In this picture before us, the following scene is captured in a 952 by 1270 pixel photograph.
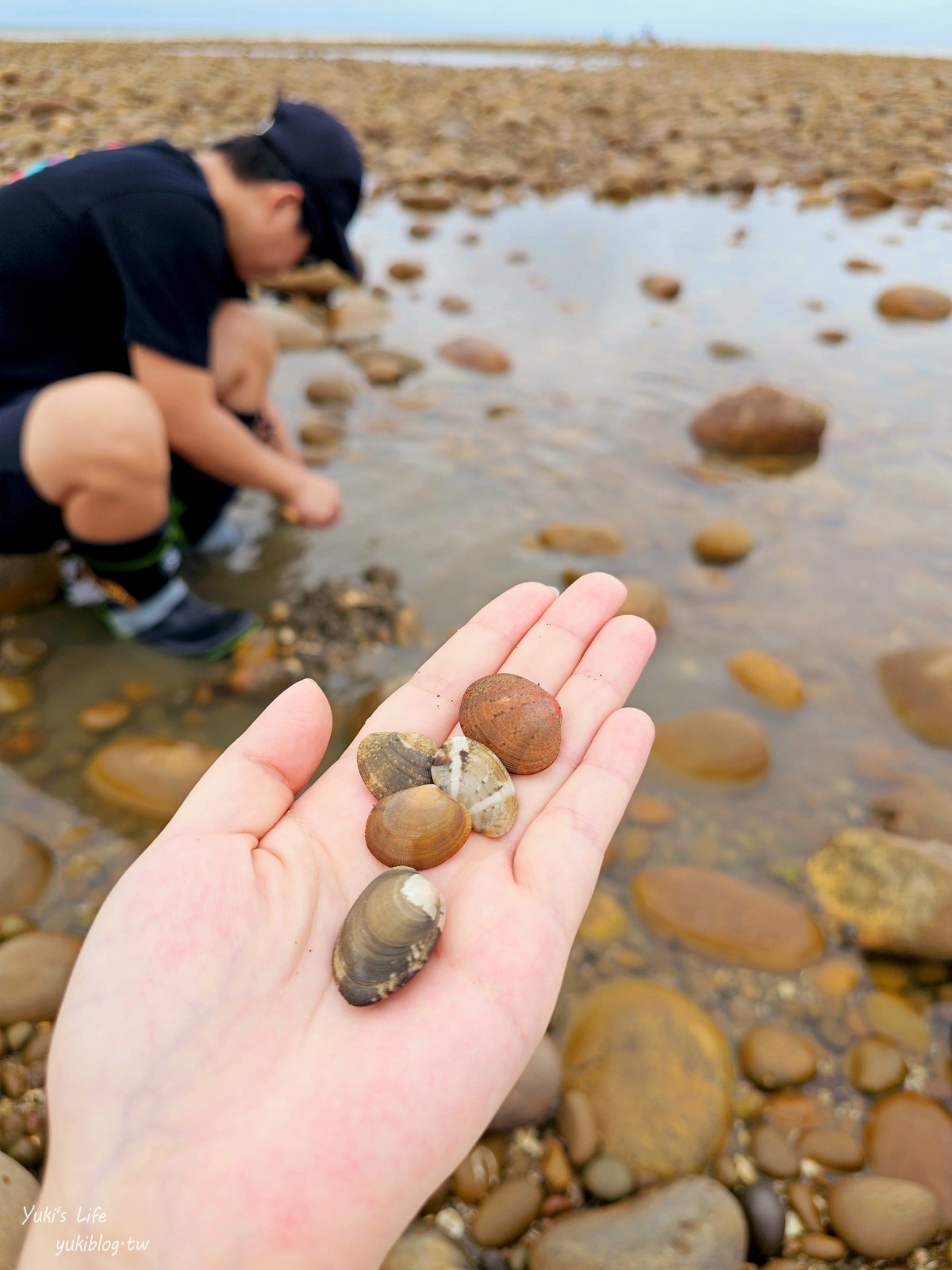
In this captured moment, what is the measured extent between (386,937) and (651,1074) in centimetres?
104

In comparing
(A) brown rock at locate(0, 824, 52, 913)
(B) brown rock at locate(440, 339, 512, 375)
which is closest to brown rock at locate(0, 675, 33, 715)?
(A) brown rock at locate(0, 824, 52, 913)

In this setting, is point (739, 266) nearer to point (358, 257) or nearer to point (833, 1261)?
point (358, 257)

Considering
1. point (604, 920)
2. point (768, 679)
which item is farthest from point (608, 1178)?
point (768, 679)

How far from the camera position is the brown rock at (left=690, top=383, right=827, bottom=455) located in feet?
16.5

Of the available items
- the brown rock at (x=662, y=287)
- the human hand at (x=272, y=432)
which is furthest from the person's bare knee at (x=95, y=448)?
the brown rock at (x=662, y=287)

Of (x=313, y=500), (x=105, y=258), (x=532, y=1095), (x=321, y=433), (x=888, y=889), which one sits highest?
(x=105, y=258)

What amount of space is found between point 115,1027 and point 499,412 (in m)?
4.68

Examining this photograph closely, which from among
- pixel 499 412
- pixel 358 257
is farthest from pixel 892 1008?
pixel 358 257

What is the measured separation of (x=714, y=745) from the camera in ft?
10.2

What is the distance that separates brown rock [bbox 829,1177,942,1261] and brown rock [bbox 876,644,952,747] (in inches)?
70.1

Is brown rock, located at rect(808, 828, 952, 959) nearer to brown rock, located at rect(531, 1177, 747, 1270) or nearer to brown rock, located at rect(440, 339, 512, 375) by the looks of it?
brown rock, located at rect(531, 1177, 747, 1270)

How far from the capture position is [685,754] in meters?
3.10

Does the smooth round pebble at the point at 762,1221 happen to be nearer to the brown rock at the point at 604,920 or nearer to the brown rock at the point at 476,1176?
the brown rock at the point at 476,1176

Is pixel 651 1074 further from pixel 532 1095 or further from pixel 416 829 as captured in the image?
pixel 416 829
